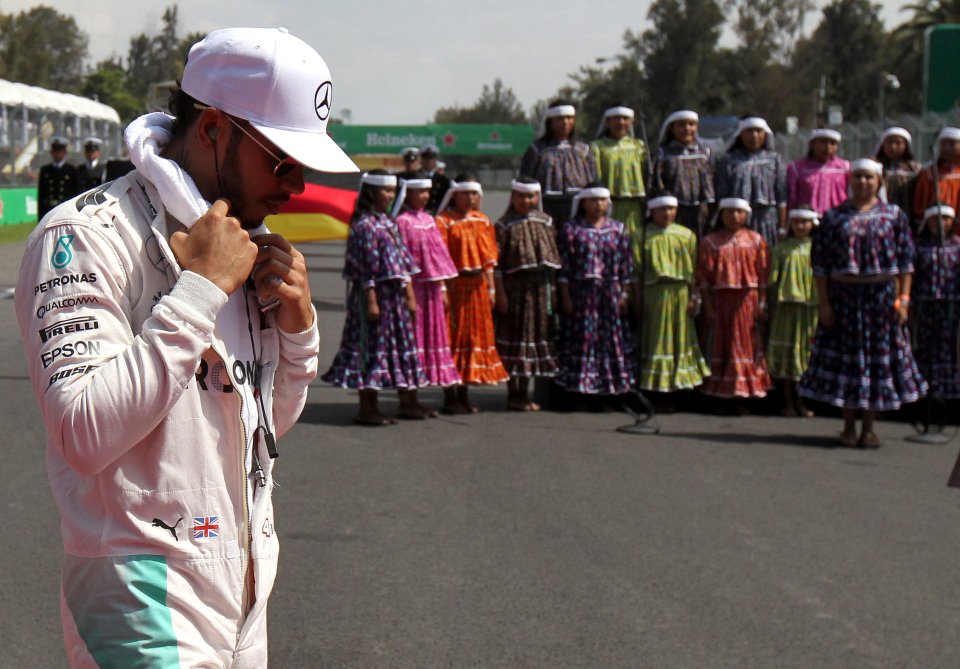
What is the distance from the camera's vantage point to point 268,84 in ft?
7.25

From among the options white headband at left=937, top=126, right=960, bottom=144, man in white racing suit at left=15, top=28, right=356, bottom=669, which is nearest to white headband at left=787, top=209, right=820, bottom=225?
white headband at left=937, top=126, right=960, bottom=144

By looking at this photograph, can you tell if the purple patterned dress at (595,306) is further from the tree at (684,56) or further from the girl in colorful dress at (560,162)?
the tree at (684,56)

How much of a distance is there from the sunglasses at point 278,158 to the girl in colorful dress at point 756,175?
383 inches

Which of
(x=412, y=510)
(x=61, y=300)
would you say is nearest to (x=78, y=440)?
(x=61, y=300)

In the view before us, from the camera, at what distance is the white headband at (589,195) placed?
10.8 meters

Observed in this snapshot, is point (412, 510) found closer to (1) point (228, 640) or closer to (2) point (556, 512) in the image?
(2) point (556, 512)

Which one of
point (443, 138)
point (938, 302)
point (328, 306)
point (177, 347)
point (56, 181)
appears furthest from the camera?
point (443, 138)

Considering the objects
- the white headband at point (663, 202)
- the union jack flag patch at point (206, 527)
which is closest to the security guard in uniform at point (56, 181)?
the white headband at point (663, 202)

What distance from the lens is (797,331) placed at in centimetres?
1106

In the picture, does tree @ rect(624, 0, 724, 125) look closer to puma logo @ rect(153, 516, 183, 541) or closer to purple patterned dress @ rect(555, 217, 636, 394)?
purple patterned dress @ rect(555, 217, 636, 394)

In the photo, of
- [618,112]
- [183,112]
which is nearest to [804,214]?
[618,112]

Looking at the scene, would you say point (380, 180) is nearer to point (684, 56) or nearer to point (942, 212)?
point (942, 212)

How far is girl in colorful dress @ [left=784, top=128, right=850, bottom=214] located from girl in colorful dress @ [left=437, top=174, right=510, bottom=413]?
3.00 metres

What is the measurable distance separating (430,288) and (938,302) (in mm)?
4024
